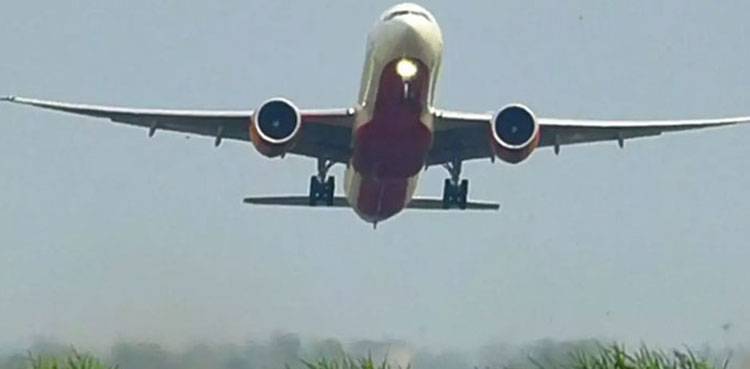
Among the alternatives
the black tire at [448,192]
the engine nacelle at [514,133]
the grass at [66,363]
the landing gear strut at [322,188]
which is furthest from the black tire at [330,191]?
the grass at [66,363]

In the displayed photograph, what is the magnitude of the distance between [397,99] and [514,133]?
Result: 2603 mm

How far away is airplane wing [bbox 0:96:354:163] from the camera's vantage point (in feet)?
104

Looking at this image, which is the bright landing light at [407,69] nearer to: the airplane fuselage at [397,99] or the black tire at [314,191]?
the airplane fuselage at [397,99]

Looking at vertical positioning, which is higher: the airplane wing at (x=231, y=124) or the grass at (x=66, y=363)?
the airplane wing at (x=231, y=124)

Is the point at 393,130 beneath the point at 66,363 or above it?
above

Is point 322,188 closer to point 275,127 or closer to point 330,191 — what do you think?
point 330,191

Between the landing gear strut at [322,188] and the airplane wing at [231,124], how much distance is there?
3.19 ft

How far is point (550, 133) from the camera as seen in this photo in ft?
108

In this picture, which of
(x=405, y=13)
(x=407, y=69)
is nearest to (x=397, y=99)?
(x=407, y=69)

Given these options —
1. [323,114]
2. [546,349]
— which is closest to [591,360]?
[546,349]

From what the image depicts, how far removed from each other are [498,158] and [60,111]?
28.8ft

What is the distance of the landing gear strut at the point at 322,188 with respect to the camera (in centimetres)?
3444

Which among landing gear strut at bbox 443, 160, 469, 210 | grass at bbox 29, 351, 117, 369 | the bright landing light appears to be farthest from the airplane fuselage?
grass at bbox 29, 351, 117, 369

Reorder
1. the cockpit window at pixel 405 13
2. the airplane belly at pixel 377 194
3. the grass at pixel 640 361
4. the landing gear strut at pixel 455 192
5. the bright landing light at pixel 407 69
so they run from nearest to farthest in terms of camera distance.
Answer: the grass at pixel 640 361 < the bright landing light at pixel 407 69 < the cockpit window at pixel 405 13 < the airplane belly at pixel 377 194 < the landing gear strut at pixel 455 192
